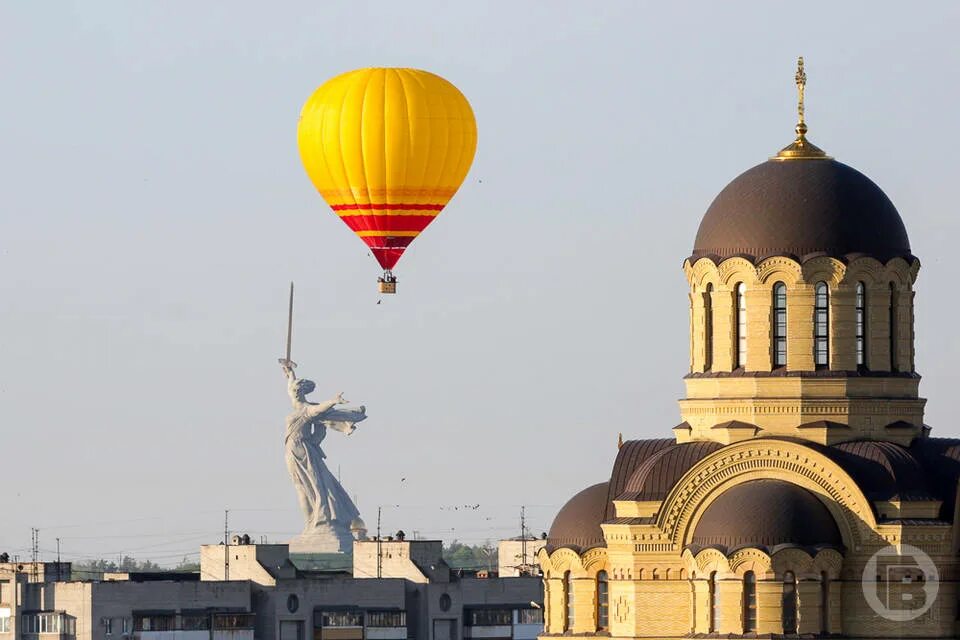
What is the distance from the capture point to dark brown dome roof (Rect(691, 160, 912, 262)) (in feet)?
204

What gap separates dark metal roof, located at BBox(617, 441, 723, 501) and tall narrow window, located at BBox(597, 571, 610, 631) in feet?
5.28

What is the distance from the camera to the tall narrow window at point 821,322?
62.3m

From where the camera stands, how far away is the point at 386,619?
4220 inches

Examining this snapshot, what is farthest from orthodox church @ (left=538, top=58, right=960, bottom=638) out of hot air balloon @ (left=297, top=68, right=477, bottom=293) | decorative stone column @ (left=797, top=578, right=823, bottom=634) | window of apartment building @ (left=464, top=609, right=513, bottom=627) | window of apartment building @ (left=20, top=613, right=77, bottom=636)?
window of apartment building @ (left=464, top=609, right=513, bottom=627)

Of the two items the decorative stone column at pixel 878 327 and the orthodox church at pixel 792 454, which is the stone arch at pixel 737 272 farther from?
the decorative stone column at pixel 878 327

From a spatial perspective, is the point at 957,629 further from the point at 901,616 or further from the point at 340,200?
the point at 340,200

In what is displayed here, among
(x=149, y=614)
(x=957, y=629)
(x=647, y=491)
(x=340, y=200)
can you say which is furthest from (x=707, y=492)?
(x=149, y=614)

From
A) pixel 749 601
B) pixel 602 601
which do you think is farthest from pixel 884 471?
pixel 602 601

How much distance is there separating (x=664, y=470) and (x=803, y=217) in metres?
5.24

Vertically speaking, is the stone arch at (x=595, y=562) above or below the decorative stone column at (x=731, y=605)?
above

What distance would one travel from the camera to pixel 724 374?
6269 cm

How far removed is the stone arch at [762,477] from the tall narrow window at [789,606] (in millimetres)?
1590

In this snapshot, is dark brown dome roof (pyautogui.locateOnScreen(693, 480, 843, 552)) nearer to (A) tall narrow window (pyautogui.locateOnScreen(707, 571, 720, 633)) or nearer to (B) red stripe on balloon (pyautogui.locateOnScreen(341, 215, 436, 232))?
(A) tall narrow window (pyautogui.locateOnScreen(707, 571, 720, 633))

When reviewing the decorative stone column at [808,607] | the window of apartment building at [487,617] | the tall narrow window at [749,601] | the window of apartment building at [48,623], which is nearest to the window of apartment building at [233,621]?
the window of apartment building at [48,623]
